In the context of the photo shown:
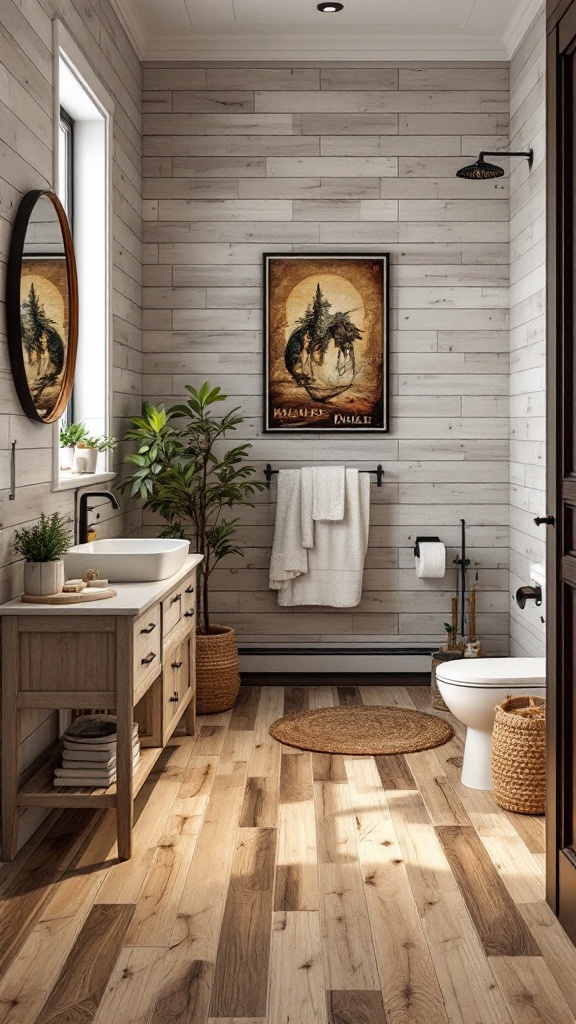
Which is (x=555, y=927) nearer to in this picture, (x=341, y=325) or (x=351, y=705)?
(x=351, y=705)

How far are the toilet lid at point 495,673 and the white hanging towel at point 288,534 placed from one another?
1.35 m

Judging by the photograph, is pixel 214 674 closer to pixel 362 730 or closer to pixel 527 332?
pixel 362 730

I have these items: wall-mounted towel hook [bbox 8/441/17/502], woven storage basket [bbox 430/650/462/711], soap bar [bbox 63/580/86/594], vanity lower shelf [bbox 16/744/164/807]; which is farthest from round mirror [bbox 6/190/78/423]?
woven storage basket [bbox 430/650/462/711]

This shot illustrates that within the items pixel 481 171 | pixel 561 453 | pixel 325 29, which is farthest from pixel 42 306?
pixel 325 29

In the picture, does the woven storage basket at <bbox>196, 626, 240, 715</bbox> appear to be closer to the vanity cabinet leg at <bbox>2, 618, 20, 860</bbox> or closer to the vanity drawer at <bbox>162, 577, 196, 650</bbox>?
the vanity drawer at <bbox>162, 577, 196, 650</bbox>

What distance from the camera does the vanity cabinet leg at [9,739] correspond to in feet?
8.51

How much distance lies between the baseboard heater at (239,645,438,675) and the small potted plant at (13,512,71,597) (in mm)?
2086

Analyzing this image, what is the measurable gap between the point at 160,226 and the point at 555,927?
3621mm

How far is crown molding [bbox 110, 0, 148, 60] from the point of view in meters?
4.05

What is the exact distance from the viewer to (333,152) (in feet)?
15.2

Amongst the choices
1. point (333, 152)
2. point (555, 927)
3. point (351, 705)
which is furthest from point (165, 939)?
point (333, 152)

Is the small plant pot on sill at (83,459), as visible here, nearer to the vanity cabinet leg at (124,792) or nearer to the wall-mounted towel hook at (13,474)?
the wall-mounted towel hook at (13,474)

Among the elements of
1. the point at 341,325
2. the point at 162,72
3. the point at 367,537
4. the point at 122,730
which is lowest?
the point at 122,730

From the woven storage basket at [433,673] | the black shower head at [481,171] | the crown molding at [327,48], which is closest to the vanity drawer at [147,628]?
the woven storage basket at [433,673]
